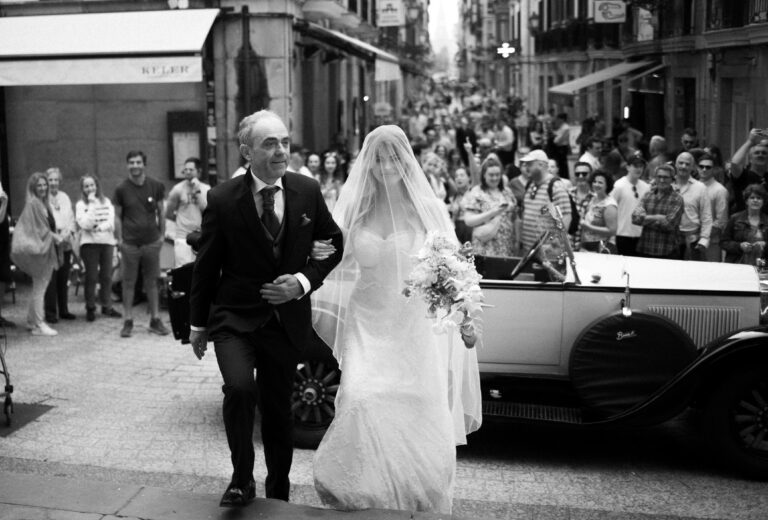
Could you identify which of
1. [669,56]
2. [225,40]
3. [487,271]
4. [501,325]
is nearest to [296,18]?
[225,40]

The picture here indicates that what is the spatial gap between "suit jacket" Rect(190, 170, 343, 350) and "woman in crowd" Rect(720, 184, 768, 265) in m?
5.83

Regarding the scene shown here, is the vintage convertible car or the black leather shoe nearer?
the black leather shoe

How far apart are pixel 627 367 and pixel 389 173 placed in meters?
2.37

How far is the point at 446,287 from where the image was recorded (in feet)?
16.8

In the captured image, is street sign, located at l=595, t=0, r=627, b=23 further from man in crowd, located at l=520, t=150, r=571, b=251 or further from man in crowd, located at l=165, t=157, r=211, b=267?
man in crowd, located at l=165, t=157, r=211, b=267

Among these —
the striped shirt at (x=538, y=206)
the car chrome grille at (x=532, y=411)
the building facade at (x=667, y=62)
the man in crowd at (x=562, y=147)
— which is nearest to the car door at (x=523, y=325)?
the car chrome grille at (x=532, y=411)

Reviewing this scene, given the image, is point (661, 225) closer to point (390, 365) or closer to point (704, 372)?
point (704, 372)

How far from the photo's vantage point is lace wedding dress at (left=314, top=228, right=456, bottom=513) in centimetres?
530

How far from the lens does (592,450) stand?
7.55 m

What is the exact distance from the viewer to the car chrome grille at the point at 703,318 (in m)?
7.29

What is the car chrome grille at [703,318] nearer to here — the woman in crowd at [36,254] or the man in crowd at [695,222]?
the man in crowd at [695,222]

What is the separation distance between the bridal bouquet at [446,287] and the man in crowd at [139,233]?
21.0ft

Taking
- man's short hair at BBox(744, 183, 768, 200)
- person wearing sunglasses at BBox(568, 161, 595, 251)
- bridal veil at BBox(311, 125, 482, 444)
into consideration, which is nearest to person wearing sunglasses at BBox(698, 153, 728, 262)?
man's short hair at BBox(744, 183, 768, 200)

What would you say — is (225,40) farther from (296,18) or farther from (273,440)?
(273,440)
